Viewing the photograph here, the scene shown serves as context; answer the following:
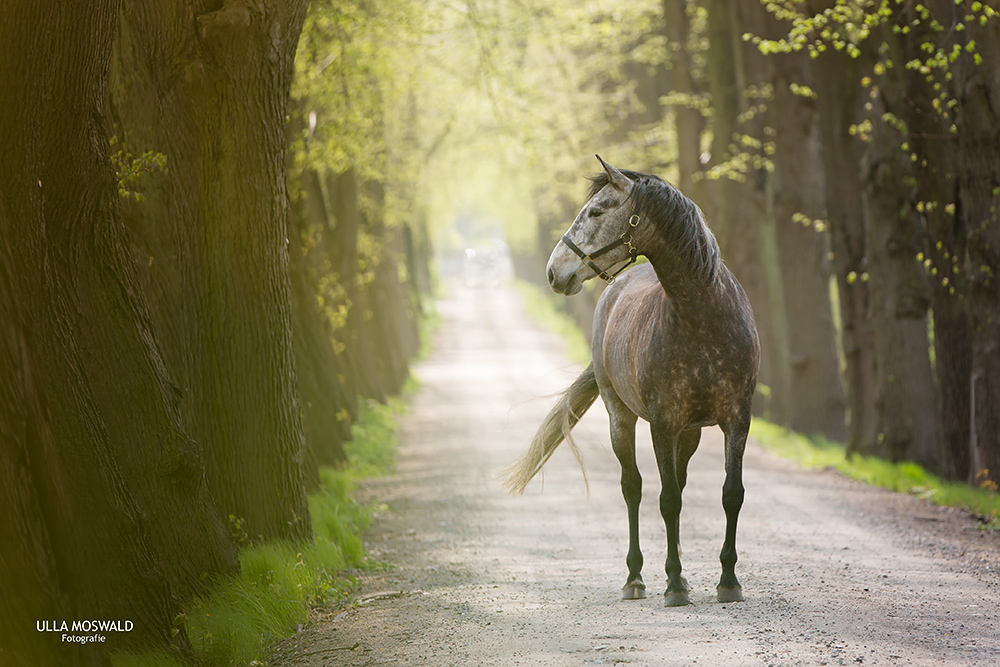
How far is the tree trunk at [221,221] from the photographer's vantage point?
26.7 ft

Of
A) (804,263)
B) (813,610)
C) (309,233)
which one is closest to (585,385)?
(813,610)

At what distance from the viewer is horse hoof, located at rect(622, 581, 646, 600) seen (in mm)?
7199

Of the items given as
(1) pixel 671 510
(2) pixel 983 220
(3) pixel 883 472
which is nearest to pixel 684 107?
(3) pixel 883 472

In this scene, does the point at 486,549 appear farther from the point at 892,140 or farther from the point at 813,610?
the point at 892,140

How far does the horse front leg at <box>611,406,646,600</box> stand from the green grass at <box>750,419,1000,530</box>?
13.6 feet

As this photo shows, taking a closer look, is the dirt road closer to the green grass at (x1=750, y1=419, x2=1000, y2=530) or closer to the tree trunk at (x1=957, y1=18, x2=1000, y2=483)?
the green grass at (x1=750, y1=419, x2=1000, y2=530)

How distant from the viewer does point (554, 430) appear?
865cm

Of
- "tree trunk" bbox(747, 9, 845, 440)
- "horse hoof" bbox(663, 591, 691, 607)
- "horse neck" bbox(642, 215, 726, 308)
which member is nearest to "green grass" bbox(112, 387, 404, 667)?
"horse hoof" bbox(663, 591, 691, 607)

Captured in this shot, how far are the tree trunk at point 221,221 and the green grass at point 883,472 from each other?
265 inches

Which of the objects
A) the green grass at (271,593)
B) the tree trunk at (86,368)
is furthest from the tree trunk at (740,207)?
the tree trunk at (86,368)

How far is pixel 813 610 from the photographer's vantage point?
6.52 meters

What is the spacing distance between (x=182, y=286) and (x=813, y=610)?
5.11m

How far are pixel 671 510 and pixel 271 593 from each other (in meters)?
2.71

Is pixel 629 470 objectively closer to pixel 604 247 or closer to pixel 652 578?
pixel 652 578
